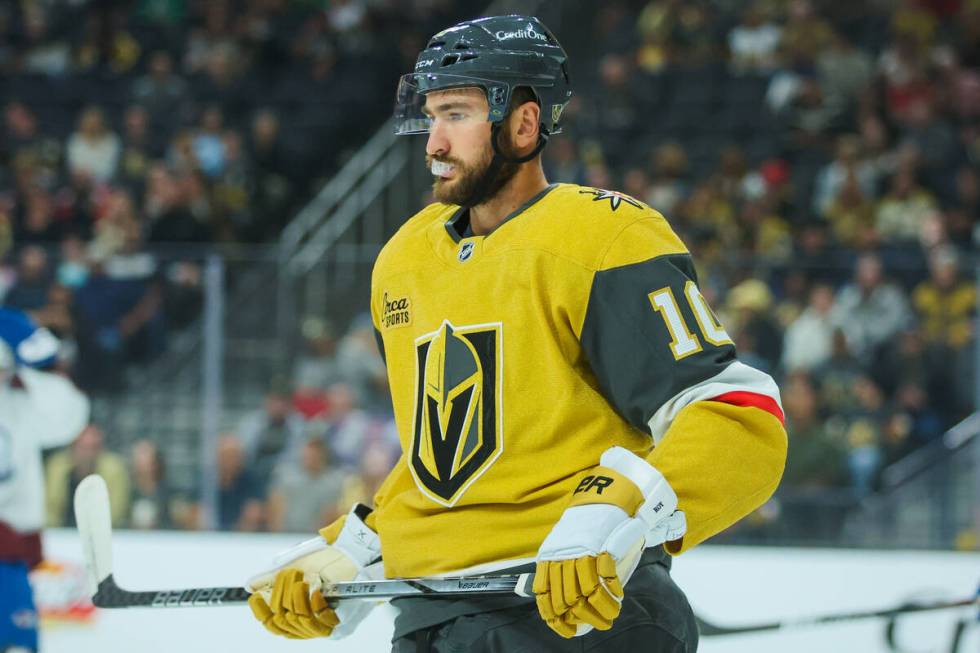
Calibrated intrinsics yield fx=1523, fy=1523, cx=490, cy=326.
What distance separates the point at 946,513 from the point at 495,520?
384 cm

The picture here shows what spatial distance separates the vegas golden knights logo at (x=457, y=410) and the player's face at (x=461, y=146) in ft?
0.66

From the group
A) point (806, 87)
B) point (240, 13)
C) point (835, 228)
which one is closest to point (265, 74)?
point (240, 13)

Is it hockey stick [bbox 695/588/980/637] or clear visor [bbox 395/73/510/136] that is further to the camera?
hockey stick [bbox 695/588/980/637]

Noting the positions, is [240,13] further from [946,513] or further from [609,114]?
[946,513]

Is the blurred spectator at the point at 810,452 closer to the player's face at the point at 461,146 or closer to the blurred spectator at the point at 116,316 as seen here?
the blurred spectator at the point at 116,316

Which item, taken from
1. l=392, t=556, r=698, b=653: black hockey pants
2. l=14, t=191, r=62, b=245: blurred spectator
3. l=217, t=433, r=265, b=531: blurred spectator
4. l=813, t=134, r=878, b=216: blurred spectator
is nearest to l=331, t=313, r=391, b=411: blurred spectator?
l=217, t=433, r=265, b=531: blurred spectator

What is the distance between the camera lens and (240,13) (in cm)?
1019

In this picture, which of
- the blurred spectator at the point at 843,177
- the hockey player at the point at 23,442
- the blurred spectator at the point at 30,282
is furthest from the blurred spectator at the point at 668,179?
the hockey player at the point at 23,442

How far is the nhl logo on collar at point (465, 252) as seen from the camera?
2.12m

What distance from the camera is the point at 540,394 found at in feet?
6.60

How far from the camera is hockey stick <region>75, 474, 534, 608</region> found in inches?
77.2

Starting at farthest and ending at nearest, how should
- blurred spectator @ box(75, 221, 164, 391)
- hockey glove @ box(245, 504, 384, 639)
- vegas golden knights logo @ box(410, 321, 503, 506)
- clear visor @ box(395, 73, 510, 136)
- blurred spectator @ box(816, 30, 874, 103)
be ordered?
blurred spectator @ box(816, 30, 874, 103), blurred spectator @ box(75, 221, 164, 391), hockey glove @ box(245, 504, 384, 639), clear visor @ box(395, 73, 510, 136), vegas golden knights logo @ box(410, 321, 503, 506)

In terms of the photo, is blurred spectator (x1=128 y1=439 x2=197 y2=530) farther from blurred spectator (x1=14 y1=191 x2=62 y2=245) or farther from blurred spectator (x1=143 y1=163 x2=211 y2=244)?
blurred spectator (x1=14 y1=191 x2=62 y2=245)

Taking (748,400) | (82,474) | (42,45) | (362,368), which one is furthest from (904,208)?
(42,45)
